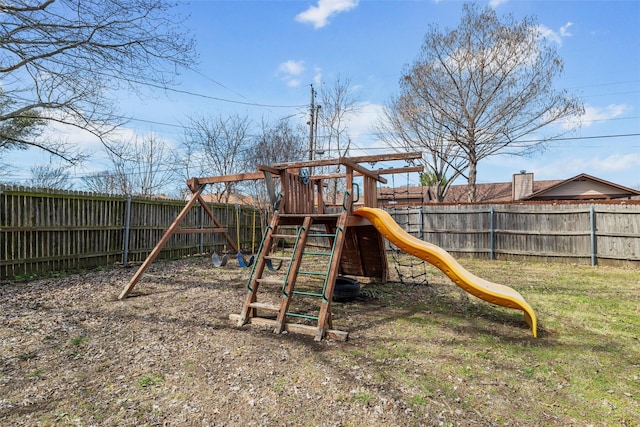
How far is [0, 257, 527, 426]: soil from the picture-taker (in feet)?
7.47

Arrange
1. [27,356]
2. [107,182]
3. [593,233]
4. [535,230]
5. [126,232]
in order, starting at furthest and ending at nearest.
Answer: [107,182] → [535,230] → [593,233] → [126,232] → [27,356]

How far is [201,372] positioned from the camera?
2.89 metres

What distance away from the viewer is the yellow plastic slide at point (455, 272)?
394cm

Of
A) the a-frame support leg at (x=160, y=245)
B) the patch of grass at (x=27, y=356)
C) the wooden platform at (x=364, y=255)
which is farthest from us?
the wooden platform at (x=364, y=255)

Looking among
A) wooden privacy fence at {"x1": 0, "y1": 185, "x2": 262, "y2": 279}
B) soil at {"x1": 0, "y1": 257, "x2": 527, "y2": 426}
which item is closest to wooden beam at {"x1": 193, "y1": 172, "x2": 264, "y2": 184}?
soil at {"x1": 0, "y1": 257, "x2": 527, "y2": 426}

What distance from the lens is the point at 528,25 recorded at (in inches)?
567

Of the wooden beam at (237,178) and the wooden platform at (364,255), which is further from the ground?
the wooden beam at (237,178)

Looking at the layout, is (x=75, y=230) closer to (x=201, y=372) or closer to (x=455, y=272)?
(x=201, y=372)

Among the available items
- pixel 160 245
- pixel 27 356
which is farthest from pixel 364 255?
pixel 27 356

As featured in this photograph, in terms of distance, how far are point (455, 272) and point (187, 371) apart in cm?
305

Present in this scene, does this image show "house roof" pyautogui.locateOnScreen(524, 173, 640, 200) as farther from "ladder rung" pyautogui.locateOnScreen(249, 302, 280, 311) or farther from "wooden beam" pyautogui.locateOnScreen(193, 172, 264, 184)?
"ladder rung" pyautogui.locateOnScreen(249, 302, 280, 311)

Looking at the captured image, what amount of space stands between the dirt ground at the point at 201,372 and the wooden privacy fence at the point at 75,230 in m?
2.10

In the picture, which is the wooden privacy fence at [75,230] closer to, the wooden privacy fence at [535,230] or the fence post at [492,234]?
A: the wooden privacy fence at [535,230]

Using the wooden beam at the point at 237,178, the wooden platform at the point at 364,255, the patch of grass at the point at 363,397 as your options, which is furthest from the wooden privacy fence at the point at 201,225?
the patch of grass at the point at 363,397
